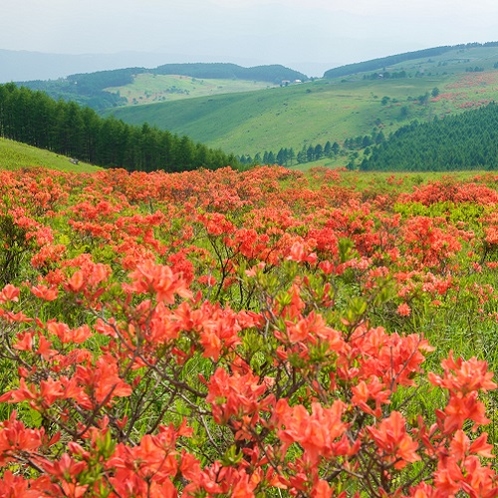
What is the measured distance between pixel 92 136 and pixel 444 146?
95632 mm

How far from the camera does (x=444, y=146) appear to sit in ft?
411

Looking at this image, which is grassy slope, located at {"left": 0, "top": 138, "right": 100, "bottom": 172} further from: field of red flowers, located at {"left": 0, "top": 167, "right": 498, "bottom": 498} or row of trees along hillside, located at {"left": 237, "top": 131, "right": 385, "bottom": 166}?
row of trees along hillside, located at {"left": 237, "top": 131, "right": 385, "bottom": 166}

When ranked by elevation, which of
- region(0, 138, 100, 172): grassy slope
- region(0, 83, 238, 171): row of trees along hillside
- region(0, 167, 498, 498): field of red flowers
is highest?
region(0, 83, 238, 171): row of trees along hillside

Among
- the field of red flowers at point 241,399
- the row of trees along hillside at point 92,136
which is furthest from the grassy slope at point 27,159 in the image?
the field of red flowers at point 241,399

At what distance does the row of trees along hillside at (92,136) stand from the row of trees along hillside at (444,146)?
205 ft

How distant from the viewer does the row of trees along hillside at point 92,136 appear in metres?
71.9

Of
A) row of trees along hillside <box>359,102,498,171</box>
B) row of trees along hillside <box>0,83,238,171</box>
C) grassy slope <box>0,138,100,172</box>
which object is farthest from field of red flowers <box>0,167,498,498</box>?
row of trees along hillside <box>359,102,498,171</box>

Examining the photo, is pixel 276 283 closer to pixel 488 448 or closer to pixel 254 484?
pixel 254 484

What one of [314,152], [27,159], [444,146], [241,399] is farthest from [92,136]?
[314,152]

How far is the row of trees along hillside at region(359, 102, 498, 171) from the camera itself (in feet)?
359

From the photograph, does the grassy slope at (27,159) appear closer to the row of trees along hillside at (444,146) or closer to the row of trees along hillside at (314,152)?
the row of trees along hillside at (444,146)

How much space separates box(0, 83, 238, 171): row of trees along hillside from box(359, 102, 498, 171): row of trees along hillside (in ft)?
205

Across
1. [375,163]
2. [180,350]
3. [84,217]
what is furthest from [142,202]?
[375,163]

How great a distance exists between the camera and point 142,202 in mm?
17406
